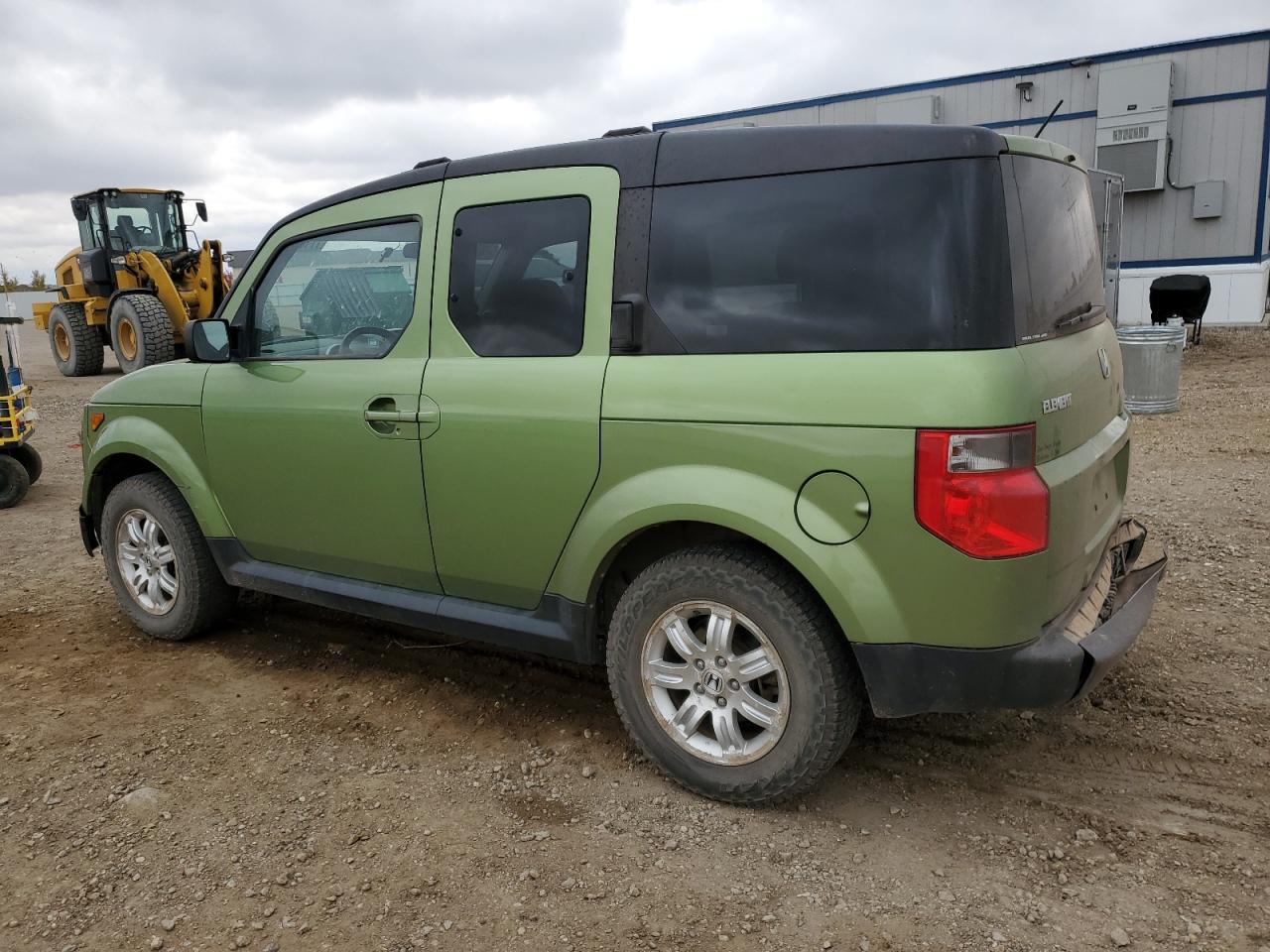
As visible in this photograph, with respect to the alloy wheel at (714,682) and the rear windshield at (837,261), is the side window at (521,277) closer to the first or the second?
the rear windshield at (837,261)

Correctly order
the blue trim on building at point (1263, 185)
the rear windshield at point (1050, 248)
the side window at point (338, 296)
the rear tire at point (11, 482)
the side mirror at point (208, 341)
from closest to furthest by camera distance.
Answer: the rear windshield at point (1050, 248)
the side window at point (338, 296)
the side mirror at point (208, 341)
the rear tire at point (11, 482)
the blue trim on building at point (1263, 185)

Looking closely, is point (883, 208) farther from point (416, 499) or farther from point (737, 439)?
point (416, 499)

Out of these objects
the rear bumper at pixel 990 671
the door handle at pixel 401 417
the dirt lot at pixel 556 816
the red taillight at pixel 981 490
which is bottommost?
the dirt lot at pixel 556 816

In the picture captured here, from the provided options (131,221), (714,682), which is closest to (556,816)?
(714,682)

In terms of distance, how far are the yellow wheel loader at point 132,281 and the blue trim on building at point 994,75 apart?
9.57 m

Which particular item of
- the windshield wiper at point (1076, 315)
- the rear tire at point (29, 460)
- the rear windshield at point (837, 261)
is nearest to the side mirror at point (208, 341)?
the rear windshield at point (837, 261)

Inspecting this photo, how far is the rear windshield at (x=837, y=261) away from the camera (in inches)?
95.2

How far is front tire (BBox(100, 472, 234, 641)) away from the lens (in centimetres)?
420

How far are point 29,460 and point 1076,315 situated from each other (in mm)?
7944

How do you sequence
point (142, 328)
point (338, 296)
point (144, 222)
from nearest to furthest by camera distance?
point (338, 296) < point (142, 328) < point (144, 222)

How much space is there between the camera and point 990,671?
250 cm

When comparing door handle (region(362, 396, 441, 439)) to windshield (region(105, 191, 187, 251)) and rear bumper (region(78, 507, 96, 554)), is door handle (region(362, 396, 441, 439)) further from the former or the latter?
windshield (region(105, 191, 187, 251))

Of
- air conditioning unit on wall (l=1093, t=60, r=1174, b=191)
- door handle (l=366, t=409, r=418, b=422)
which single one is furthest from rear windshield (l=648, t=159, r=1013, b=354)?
air conditioning unit on wall (l=1093, t=60, r=1174, b=191)

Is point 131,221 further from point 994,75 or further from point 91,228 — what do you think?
point 994,75
